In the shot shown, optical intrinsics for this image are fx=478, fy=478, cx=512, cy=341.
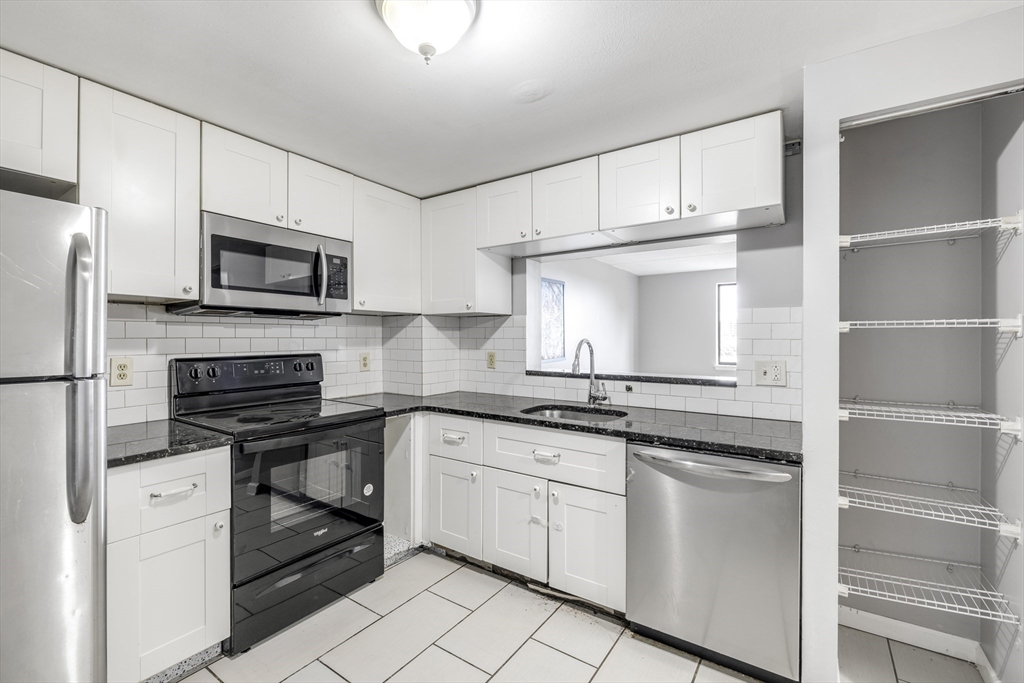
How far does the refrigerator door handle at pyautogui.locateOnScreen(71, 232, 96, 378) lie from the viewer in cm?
130

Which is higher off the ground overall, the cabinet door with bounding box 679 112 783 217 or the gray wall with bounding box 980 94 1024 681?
the cabinet door with bounding box 679 112 783 217

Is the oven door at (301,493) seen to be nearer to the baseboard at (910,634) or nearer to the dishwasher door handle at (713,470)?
the dishwasher door handle at (713,470)

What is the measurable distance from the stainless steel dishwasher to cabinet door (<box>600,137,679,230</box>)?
1.08 metres

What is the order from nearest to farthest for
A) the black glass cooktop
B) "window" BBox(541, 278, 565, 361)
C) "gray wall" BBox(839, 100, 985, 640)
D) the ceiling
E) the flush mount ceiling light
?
the flush mount ceiling light < the ceiling < "gray wall" BBox(839, 100, 985, 640) < the black glass cooktop < "window" BBox(541, 278, 565, 361)

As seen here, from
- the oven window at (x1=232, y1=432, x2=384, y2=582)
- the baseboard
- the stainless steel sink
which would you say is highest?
the stainless steel sink

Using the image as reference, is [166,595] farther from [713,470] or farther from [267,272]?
[713,470]

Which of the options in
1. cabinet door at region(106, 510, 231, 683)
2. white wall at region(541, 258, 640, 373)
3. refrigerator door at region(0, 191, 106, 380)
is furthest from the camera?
white wall at region(541, 258, 640, 373)

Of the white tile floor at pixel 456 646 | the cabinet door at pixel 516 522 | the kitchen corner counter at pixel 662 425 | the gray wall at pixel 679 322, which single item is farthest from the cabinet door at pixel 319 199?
the white tile floor at pixel 456 646

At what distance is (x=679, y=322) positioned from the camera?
8.83 feet

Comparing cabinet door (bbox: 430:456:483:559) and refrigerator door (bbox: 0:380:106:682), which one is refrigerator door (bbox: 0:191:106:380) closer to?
refrigerator door (bbox: 0:380:106:682)

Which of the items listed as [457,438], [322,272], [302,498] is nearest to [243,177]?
[322,272]

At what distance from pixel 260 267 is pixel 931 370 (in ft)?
9.81

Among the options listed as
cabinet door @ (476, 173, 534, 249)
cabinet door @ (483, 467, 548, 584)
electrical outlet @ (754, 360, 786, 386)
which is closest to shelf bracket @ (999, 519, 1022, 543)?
electrical outlet @ (754, 360, 786, 386)

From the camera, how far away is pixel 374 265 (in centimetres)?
288
